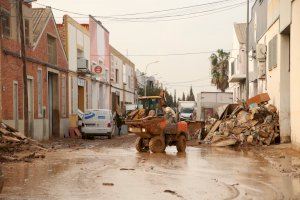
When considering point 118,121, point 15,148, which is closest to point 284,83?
point 15,148

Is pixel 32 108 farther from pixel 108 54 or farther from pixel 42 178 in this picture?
pixel 108 54

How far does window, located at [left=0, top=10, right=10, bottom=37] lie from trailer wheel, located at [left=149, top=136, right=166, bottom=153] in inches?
357

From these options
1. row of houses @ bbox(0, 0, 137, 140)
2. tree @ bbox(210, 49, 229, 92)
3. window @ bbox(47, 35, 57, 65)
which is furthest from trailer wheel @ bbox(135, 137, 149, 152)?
tree @ bbox(210, 49, 229, 92)

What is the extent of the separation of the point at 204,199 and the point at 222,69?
199 ft

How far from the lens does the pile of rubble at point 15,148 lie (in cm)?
1652

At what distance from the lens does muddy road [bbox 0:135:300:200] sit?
992cm

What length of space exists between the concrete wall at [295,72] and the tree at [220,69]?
1897 inches

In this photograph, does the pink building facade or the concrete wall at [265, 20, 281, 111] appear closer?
the concrete wall at [265, 20, 281, 111]

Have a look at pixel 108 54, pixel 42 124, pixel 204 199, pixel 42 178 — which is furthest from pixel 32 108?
pixel 108 54

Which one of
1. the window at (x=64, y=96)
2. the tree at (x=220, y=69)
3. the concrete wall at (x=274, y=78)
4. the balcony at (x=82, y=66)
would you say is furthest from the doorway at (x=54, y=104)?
the tree at (x=220, y=69)

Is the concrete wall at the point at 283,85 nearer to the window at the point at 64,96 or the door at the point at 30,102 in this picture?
the door at the point at 30,102

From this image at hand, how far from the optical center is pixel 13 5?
83.9ft

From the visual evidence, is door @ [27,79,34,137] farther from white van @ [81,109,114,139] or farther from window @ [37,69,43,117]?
white van @ [81,109,114,139]

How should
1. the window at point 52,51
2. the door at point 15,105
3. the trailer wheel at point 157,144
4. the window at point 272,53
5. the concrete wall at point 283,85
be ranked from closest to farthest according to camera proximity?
1. the trailer wheel at point 157,144
2. the concrete wall at point 283,85
3. the window at point 272,53
4. the door at point 15,105
5. the window at point 52,51
